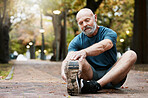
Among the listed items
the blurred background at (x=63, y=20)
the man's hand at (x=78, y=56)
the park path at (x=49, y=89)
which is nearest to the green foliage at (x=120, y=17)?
the blurred background at (x=63, y=20)

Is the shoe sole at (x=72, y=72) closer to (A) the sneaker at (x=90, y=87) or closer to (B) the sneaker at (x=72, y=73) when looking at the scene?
(B) the sneaker at (x=72, y=73)

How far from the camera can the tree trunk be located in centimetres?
1623

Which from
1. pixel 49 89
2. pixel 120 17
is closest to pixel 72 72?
pixel 49 89

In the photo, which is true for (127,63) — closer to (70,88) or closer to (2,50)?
(70,88)

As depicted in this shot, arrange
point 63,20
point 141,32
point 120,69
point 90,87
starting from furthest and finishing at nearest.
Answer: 1. point 63,20
2. point 141,32
3. point 120,69
4. point 90,87

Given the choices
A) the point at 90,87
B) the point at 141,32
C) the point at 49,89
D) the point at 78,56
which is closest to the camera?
the point at 78,56

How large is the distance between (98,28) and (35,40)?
163 feet

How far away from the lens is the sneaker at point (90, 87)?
3.92 meters

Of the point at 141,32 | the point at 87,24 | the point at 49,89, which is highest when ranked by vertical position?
the point at 87,24

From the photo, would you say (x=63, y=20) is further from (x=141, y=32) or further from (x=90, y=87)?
(x=90, y=87)

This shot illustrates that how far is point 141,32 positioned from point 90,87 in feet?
44.4

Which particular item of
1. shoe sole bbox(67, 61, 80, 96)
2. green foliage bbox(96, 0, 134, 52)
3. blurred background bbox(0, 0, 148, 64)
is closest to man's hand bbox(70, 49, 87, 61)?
shoe sole bbox(67, 61, 80, 96)

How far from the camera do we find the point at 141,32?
54.8 feet

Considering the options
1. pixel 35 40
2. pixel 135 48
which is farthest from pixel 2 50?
pixel 35 40
